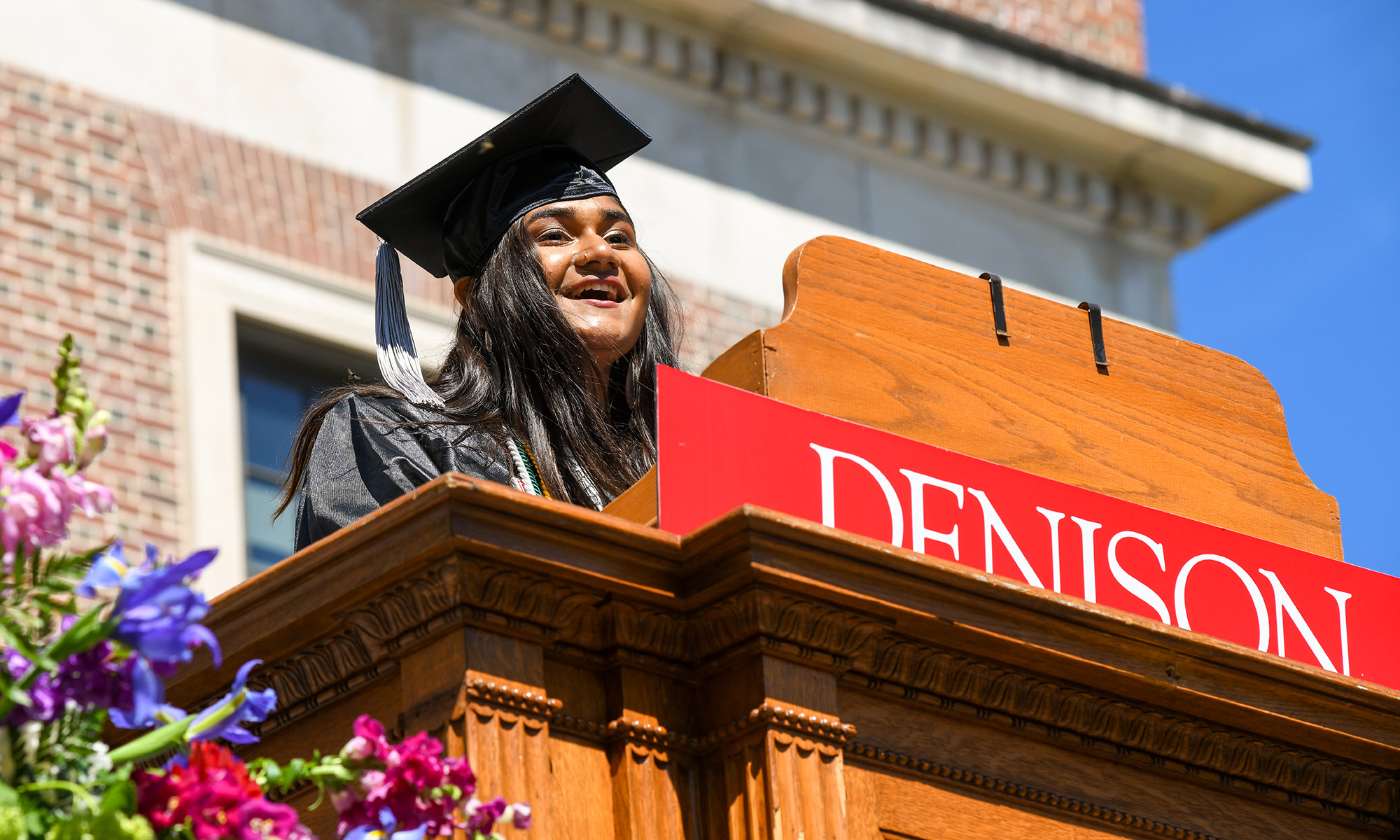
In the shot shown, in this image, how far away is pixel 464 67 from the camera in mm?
10695

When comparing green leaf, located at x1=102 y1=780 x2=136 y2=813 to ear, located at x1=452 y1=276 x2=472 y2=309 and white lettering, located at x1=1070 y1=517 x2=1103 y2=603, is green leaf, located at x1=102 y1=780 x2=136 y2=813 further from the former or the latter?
ear, located at x1=452 y1=276 x2=472 y2=309

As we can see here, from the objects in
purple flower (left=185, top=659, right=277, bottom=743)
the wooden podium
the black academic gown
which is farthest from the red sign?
the black academic gown

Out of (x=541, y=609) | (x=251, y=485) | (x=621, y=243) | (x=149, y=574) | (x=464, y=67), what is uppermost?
(x=464, y=67)

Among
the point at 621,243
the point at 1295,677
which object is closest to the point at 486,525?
the point at 1295,677

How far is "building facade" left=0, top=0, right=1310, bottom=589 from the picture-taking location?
9.04m

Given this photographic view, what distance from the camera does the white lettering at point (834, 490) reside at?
291 cm

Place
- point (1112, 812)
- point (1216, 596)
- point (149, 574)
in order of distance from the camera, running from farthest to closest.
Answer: point (1216, 596) < point (1112, 812) < point (149, 574)

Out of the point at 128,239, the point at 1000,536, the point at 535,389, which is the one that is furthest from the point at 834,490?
the point at 128,239

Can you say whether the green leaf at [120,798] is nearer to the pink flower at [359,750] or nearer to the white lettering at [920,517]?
the pink flower at [359,750]

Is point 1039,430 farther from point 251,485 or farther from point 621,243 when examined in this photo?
point 251,485

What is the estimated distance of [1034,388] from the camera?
3340mm

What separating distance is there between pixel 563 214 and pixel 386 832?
2.37 m

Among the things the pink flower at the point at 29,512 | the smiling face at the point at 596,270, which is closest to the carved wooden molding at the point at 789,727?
the pink flower at the point at 29,512

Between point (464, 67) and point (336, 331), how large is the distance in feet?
5.30
